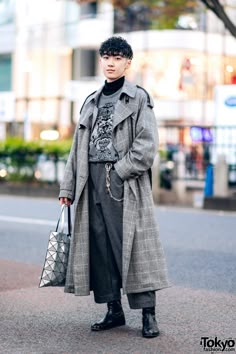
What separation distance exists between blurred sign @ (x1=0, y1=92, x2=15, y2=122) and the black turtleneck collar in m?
35.1

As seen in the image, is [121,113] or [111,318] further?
[111,318]

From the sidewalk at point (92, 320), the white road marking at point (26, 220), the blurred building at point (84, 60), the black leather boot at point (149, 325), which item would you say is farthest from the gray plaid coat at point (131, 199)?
the blurred building at point (84, 60)

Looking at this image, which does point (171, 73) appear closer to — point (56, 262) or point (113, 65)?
point (113, 65)

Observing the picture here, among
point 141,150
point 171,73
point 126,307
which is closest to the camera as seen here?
point 141,150

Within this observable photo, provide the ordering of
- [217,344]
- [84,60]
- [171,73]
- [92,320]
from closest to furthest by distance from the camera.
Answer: [217,344] → [92,320] → [171,73] → [84,60]

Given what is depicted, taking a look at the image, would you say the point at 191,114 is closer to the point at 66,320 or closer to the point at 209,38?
the point at 209,38

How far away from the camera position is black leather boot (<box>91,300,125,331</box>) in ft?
19.4

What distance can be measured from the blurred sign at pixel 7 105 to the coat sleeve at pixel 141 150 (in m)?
35.3

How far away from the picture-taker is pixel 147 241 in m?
5.61

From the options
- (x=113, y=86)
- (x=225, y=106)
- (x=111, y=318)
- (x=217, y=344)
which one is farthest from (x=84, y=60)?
(x=217, y=344)

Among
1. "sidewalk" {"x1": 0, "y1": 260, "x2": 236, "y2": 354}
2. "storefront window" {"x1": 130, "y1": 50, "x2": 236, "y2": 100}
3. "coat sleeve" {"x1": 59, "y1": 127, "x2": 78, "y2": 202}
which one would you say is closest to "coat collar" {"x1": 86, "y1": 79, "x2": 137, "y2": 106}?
"coat sleeve" {"x1": 59, "y1": 127, "x2": 78, "y2": 202}

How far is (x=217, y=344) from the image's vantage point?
5.43m

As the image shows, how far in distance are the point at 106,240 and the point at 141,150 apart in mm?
637

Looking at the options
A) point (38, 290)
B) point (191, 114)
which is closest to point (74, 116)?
point (191, 114)
